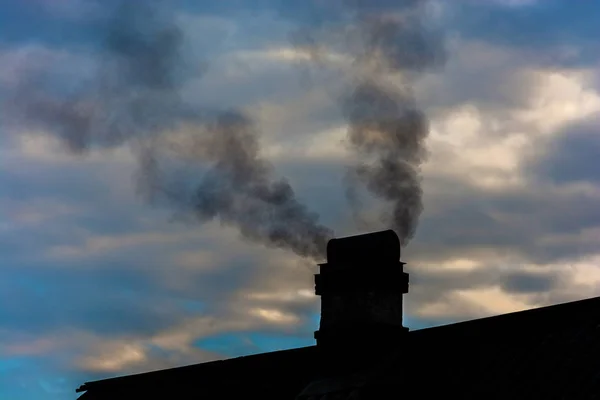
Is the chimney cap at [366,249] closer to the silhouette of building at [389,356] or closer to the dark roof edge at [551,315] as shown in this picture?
the silhouette of building at [389,356]

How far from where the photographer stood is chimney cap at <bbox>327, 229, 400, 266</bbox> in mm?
18219

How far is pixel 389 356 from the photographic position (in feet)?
56.2

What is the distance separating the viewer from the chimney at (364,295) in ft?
57.9

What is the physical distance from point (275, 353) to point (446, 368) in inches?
177

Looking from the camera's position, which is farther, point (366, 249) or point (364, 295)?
point (366, 249)

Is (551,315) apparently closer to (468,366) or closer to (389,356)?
(468,366)

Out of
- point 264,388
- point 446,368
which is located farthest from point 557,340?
point 264,388

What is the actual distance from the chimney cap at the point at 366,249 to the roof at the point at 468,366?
5.24ft

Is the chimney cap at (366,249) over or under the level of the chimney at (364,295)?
over

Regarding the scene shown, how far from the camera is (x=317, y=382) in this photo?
17453mm

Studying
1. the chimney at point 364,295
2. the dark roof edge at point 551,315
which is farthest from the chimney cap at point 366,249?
the dark roof edge at point 551,315

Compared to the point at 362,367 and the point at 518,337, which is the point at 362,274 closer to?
the point at 362,367

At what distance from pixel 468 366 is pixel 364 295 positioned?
3005mm

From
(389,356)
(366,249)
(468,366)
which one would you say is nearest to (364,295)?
(366,249)
